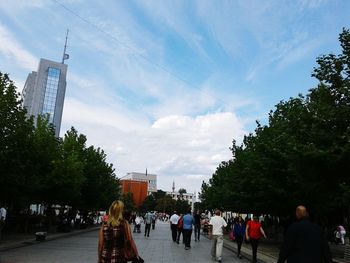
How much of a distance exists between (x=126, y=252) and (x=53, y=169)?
25.9 meters

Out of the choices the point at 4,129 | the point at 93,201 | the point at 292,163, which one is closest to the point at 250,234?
the point at 292,163

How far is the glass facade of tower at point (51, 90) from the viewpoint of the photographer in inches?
6181

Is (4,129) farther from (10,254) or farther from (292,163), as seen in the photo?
(292,163)

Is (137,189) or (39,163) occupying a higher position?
(137,189)

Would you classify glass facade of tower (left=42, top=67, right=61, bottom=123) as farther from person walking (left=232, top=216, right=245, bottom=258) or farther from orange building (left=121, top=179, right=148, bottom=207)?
person walking (left=232, top=216, right=245, bottom=258)

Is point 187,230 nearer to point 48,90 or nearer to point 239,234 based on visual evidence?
point 239,234

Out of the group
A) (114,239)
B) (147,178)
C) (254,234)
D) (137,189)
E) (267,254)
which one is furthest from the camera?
(147,178)

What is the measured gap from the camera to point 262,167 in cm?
2292

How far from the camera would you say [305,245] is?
665 centimetres

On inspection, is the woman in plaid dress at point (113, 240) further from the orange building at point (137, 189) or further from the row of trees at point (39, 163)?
the orange building at point (137, 189)

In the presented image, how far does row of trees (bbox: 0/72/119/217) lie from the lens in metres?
21.6

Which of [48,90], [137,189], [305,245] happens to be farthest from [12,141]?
[48,90]

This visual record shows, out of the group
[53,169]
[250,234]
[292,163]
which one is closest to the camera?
[292,163]

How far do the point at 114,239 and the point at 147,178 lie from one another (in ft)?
601
